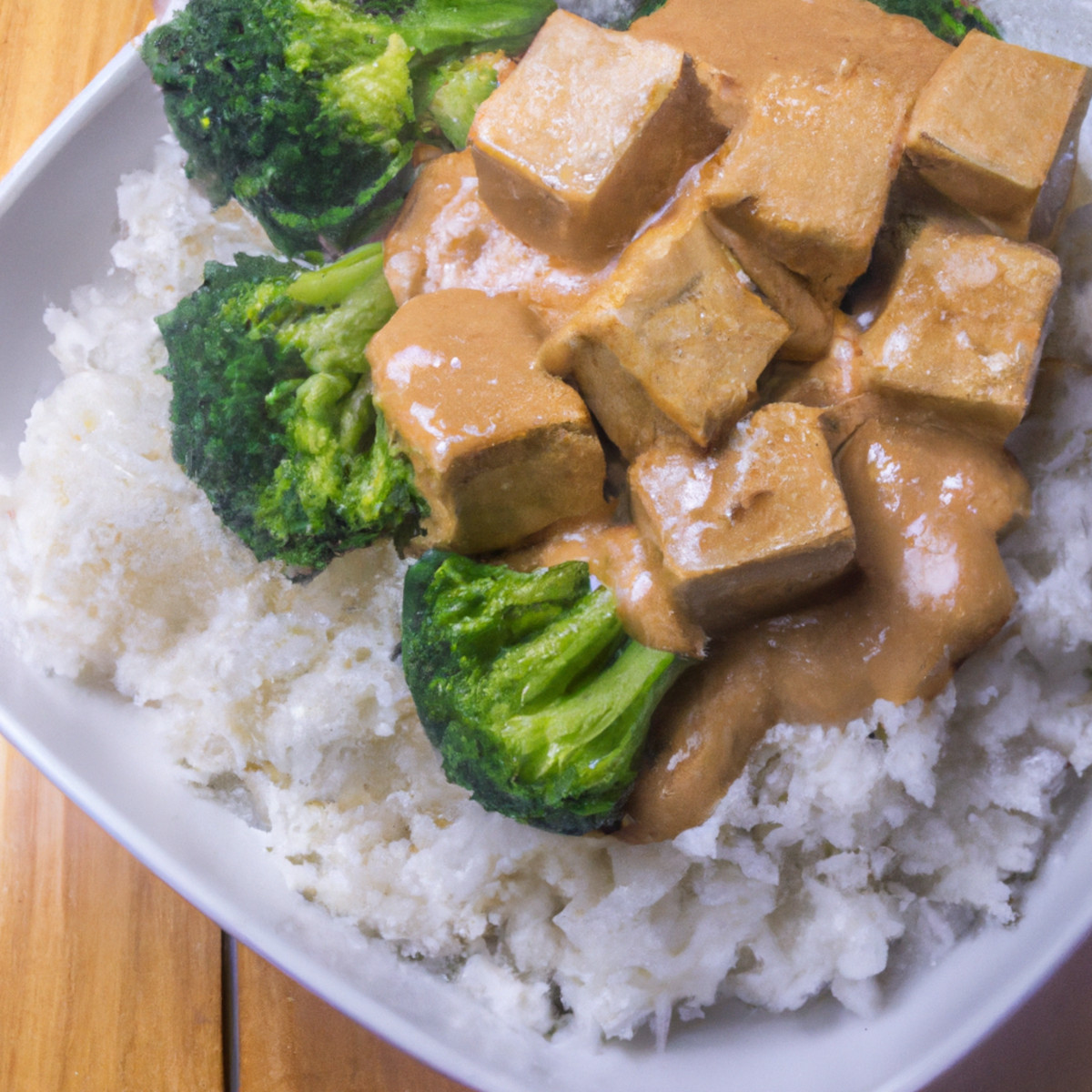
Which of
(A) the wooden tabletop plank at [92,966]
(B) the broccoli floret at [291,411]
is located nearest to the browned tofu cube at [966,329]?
(B) the broccoli floret at [291,411]

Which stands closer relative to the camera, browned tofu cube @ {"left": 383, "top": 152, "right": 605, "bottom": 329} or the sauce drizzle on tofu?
the sauce drizzle on tofu

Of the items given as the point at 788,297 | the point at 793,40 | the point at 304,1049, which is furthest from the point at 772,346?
the point at 304,1049

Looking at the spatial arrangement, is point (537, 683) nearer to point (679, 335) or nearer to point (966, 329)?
point (679, 335)

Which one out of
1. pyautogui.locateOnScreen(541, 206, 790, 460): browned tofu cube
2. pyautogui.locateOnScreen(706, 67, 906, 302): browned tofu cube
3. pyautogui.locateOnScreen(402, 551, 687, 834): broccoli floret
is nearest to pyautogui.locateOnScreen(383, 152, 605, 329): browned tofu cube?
pyautogui.locateOnScreen(541, 206, 790, 460): browned tofu cube

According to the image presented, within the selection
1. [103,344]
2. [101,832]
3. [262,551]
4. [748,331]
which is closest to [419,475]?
[262,551]

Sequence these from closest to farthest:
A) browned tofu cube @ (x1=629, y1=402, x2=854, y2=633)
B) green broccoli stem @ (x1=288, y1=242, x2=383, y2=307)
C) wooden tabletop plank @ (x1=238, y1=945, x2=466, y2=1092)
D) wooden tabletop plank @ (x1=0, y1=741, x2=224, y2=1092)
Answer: browned tofu cube @ (x1=629, y1=402, x2=854, y2=633)
green broccoli stem @ (x1=288, y1=242, x2=383, y2=307)
wooden tabletop plank @ (x1=238, y1=945, x2=466, y2=1092)
wooden tabletop plank @ (x1=0, y1=741, x2=224, y2=1092)

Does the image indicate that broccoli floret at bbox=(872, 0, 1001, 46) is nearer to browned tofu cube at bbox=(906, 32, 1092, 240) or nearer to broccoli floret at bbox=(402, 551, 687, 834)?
browned tofu cube at bbox=(906, 32, 1092, 240)
